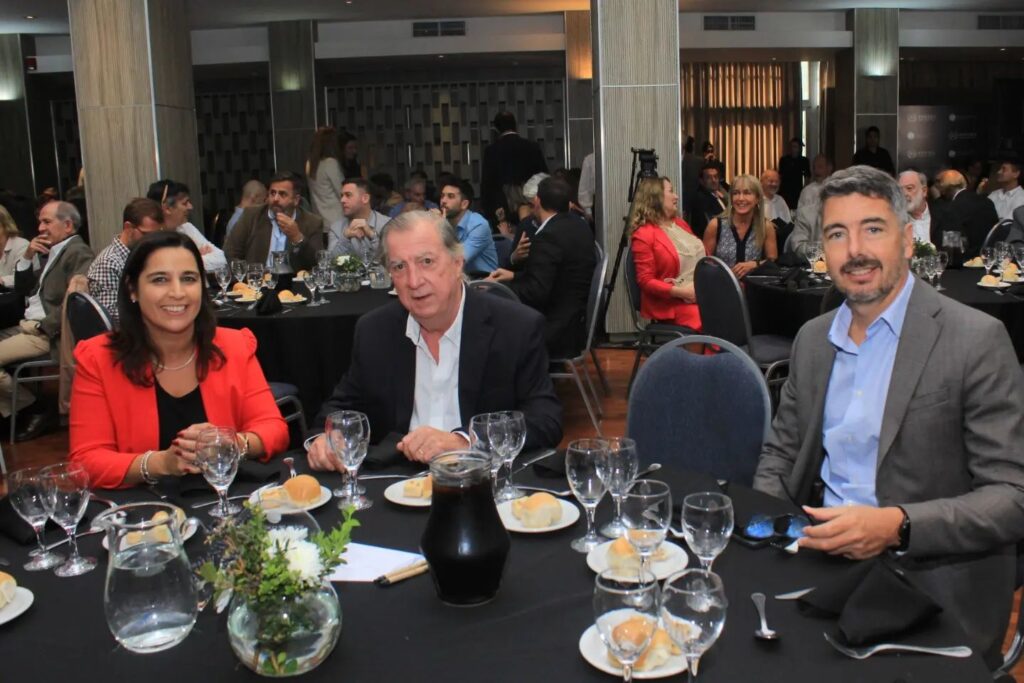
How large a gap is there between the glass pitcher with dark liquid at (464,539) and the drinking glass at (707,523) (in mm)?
300

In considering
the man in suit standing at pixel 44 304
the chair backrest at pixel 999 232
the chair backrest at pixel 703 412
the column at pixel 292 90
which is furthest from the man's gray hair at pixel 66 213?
the column at pixel 292 90

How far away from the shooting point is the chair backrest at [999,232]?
6.47 m

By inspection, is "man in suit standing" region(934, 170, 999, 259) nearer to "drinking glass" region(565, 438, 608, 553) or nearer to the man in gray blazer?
the man in gray blazer

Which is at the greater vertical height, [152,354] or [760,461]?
[152,354]

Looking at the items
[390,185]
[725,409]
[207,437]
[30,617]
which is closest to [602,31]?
[390,185]

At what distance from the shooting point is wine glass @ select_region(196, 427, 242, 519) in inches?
72.6

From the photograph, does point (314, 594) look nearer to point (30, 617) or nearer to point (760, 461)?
point (30, 617)

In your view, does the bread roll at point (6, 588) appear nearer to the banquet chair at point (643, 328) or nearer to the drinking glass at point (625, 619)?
the drinking glass at point (625, 619)

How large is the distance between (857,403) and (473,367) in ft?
3.43

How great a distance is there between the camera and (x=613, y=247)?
7852 millimetres

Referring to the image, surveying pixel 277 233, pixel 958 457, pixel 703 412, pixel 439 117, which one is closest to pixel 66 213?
pixel 277 233

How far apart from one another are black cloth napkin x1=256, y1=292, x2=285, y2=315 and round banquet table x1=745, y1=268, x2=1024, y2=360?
2.69 metres

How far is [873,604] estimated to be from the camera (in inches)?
50.8

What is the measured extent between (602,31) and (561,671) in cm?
708
